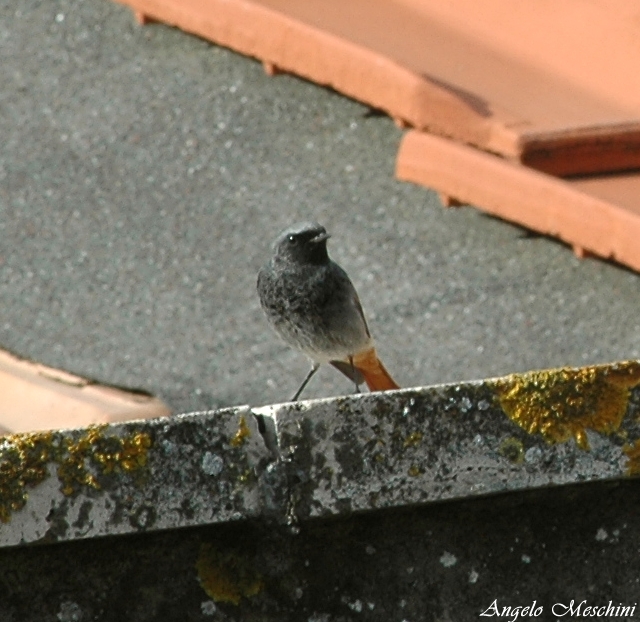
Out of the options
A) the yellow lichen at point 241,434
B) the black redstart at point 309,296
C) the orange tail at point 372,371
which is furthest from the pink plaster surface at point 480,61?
the yellow lichen at point 241,434

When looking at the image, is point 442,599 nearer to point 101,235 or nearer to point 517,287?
point 517,287

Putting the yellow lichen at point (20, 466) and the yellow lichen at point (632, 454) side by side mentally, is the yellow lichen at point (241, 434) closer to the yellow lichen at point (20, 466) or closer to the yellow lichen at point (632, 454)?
the yellow lichen at point (20, 466)

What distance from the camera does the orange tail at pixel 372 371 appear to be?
18.6ft

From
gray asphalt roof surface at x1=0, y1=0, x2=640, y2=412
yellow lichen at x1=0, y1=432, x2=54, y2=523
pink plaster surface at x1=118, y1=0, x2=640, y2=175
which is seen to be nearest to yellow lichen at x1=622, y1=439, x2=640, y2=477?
yellow lichen at x1=0, y1=432, x2=54, y2=523

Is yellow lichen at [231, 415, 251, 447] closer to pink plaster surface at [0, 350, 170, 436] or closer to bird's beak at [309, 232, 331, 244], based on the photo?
bird's beak at [309, 232, 331, 244]

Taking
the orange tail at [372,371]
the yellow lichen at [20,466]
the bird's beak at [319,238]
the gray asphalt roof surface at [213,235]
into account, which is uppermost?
the yellow lichen at [20,466]

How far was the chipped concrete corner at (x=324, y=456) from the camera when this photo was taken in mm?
2664

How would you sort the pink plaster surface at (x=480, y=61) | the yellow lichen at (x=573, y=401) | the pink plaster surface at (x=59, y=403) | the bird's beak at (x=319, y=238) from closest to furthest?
the yellow lichen at (x=573, y=401), the bird's beak at (x=319, y=238), the pink plaster surface at (x=59, y=403), the pink plaster surface at (x=480, y=61)

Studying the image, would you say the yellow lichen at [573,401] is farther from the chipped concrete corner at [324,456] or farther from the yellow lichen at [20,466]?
the yellow lichen at [20,466]

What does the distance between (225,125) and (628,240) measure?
2.34 metres

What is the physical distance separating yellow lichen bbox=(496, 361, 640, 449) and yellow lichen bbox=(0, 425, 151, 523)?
654 millimetres

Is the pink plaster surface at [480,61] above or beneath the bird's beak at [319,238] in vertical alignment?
beneath

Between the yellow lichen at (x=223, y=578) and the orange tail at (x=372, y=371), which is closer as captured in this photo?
the yellow lichen at (x=223, y=578)

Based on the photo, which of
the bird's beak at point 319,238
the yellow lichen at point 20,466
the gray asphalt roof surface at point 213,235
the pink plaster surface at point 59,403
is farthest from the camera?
the gray asphalt roof surface at point 213,235
